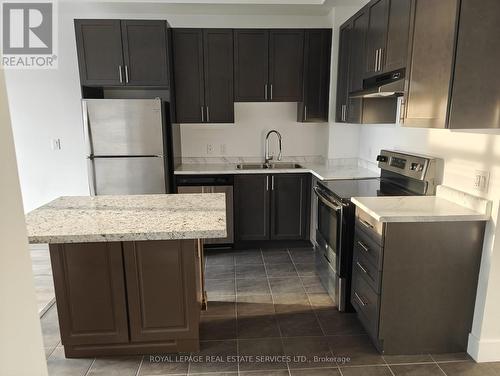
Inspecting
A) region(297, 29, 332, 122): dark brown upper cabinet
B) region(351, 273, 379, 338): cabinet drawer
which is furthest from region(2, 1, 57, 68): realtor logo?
region(351, 273, 379, 338): cabinet drawer

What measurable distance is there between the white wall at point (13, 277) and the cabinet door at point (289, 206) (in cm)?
301

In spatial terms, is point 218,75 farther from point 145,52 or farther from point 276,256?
point 276,256

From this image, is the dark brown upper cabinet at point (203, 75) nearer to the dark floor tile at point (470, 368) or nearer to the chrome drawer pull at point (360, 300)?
the chrome drawer pull at point (360, 300)

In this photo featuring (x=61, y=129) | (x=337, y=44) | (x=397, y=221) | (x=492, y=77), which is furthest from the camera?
(x=61, y=129)

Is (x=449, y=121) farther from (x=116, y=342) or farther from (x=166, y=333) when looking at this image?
(x=116, y=342)

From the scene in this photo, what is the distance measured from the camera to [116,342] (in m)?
2.13

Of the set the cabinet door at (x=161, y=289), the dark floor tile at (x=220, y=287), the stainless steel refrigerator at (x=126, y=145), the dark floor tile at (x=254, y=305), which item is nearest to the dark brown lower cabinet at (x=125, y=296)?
the cabinet door at (x=161, y=289)

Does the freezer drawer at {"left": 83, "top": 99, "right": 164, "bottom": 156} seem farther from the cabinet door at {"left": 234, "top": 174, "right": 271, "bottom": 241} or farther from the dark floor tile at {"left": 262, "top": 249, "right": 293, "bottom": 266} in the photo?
the dark floor tile at {"left": 262, "top": 249, "right": 293, "bottom": 266}

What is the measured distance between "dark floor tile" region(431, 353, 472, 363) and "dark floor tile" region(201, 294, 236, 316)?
1.34 metres

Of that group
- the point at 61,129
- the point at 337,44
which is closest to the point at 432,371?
the point at 337,44

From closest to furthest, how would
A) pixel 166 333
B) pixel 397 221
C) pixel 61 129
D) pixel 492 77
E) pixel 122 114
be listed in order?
pixel 492 77 < pixel 397 221 < pixel 166 333 < pixel 122 114 < pixel 61 129

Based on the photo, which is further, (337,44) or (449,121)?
(337,44)

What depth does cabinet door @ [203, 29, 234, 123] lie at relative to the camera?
3723mm

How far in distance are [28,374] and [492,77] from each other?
87.3 inches
